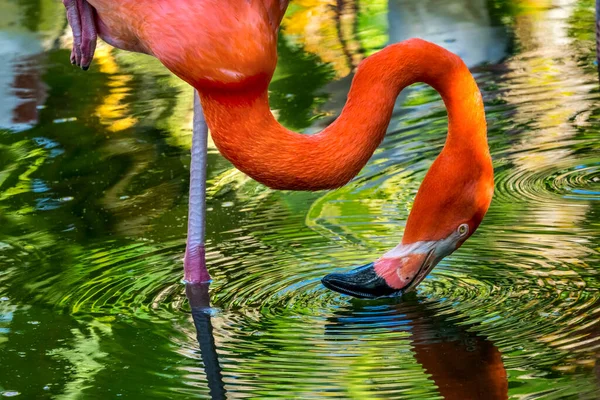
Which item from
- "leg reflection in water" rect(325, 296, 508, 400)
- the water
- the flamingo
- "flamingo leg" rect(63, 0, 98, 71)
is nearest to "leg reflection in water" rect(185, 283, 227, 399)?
the water

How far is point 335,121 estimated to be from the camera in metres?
4.74

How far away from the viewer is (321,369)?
15.1 feet

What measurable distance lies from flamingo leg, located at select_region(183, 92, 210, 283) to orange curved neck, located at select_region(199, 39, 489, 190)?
77 cm

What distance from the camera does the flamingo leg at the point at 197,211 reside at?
18.3 ft

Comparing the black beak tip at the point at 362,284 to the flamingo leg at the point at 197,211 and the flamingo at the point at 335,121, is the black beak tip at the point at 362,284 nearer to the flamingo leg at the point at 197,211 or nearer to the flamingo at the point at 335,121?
the flamingo at the point at 335,121

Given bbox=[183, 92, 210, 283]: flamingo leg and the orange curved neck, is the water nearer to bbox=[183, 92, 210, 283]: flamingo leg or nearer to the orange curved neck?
bbox=[183, 92, 210, 283]: flamingo leg

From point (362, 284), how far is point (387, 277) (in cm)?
11

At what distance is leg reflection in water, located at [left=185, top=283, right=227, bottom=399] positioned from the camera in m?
4.57

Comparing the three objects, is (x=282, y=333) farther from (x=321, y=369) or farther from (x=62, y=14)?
(x=62, y=14)

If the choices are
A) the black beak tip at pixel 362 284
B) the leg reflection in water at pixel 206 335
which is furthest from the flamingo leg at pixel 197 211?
the black beak tip at pixel 362 284

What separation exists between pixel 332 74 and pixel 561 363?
5.15m

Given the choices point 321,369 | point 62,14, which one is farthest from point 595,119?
point 62,14

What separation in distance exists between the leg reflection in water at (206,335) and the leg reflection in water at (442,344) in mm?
488

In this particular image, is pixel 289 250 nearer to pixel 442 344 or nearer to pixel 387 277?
pixel 387 277
